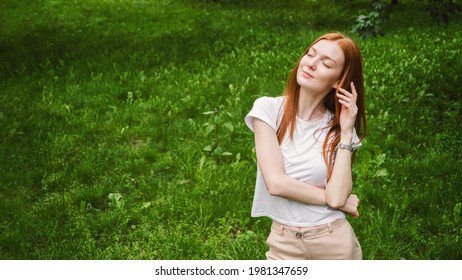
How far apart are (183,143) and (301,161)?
13.1 feet

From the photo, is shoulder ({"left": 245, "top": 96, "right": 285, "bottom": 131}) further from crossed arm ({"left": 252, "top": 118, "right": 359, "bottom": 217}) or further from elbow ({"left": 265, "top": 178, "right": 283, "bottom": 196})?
elbow ({"left": 265, "top": 178, "right": 283, "bottom": 196})

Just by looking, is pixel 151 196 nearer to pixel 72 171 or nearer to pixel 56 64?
pixel 72 171

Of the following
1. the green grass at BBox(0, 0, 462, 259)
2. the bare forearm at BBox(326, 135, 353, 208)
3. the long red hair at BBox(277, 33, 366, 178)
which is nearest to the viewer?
the bare forearm at BBox(326, 135, 353, 208)

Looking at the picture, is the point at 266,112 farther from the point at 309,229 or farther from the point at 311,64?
the point at 309,229

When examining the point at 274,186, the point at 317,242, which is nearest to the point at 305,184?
the point at 274,186

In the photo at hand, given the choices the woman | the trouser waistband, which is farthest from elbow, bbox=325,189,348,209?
the trouser waistband

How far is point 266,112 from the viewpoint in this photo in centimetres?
275

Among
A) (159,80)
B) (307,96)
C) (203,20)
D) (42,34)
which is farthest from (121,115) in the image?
(203,20)

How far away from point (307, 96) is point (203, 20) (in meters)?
12.2

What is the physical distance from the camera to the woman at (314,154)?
8.59 feet

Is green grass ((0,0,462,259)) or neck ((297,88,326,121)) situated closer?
neck ((297,88,326,121))

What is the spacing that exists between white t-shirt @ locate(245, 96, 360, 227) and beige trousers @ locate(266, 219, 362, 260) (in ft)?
0.12

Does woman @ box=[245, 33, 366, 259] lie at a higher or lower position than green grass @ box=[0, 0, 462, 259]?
higher

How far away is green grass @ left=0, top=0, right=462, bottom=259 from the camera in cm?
471
